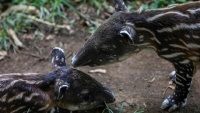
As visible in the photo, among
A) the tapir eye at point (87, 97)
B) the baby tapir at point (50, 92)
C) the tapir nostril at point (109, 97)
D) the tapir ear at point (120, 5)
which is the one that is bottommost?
the tapir nostril at point (109, 97)

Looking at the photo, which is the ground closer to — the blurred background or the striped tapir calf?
the blurred background

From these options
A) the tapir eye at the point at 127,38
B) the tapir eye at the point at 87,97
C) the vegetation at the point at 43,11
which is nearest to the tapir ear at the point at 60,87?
the tapir eye at the point at 87,97

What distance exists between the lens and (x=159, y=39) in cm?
598

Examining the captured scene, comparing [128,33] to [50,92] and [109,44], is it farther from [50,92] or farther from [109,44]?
[50,92]

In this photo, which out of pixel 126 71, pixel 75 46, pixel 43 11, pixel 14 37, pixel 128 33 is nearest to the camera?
pixel 128 33

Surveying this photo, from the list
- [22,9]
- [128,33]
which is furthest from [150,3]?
[128,33]

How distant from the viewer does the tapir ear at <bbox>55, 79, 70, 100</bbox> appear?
5.76 metres

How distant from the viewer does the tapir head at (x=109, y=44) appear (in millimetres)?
6086

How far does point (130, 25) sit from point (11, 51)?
93.8 inches

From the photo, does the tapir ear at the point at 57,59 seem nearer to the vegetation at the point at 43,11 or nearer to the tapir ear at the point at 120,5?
the tapir ear at the point at 120,5

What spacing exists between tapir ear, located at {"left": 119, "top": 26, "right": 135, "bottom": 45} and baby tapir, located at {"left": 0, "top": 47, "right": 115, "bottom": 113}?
0.64 metres

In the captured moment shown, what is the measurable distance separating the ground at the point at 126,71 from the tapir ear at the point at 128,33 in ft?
2.87

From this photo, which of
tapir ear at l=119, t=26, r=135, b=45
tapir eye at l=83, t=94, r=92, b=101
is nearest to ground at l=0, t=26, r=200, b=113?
tapir eye at l=83, t=94, r=92, b=101

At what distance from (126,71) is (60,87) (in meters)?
1.54
